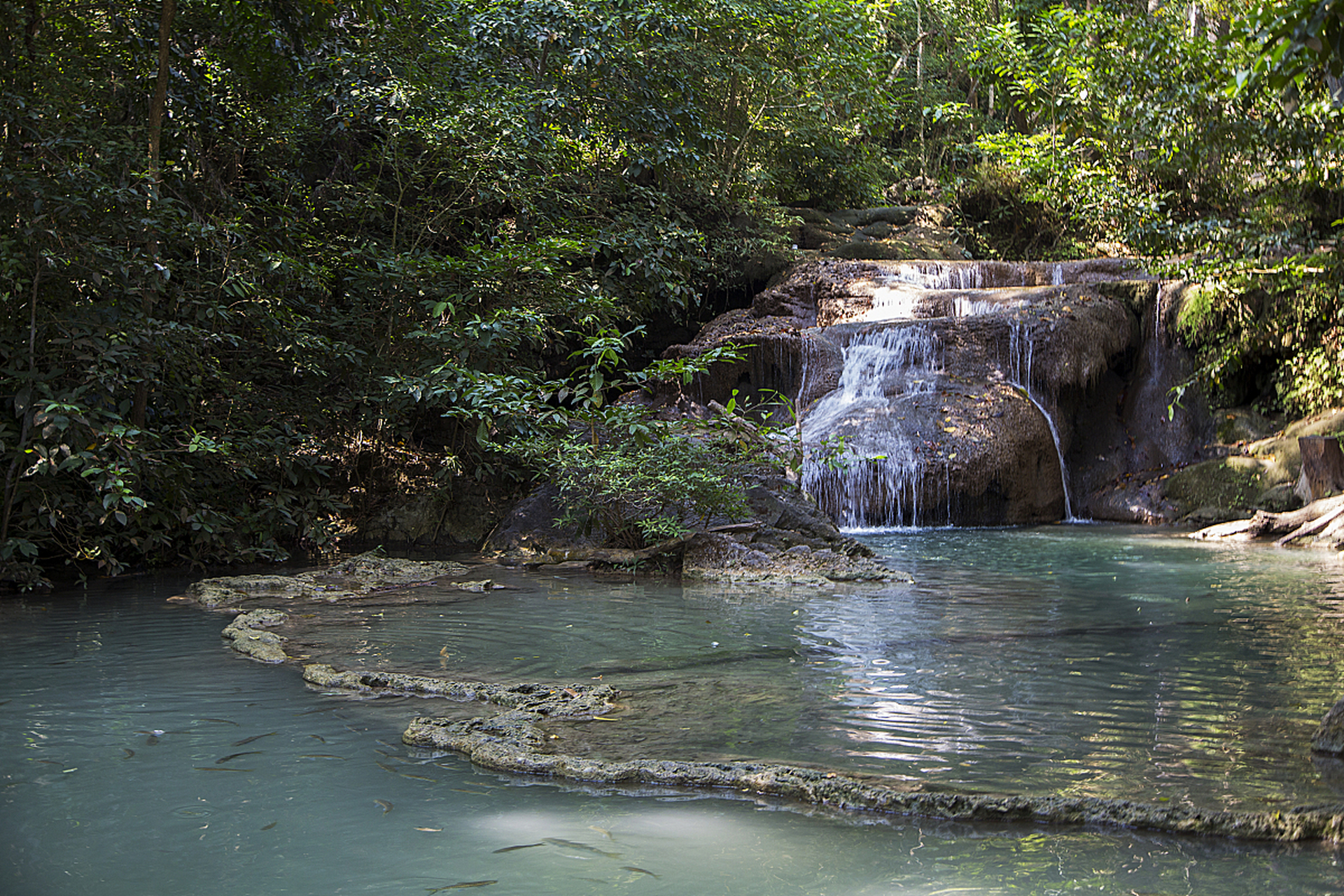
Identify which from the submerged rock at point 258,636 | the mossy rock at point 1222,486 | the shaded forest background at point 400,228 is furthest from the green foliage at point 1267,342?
the submerged rock at point 258,636

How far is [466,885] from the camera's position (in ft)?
8.14

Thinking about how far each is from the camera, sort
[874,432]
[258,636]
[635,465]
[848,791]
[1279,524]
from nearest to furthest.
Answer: [848,791], [258,636], [635,465], [1279,524], [874,432]

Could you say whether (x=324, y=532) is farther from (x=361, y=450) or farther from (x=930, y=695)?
(x=930, y=695)

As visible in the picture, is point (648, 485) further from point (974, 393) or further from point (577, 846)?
point (974, 393)

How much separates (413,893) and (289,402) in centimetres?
772

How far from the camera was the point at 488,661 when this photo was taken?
16.9 feet

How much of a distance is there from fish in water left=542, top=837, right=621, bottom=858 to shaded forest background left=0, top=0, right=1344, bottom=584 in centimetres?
303

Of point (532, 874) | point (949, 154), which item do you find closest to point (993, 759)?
point (532, 874)

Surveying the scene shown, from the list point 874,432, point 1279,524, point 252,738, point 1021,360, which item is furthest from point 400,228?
point 1279,524

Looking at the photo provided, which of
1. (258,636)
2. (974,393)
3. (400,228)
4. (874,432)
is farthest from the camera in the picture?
(974,393)

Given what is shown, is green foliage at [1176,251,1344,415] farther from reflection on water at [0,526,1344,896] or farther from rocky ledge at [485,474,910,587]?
reflection on water at [0,526,1344,896]

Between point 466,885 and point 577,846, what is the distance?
1.14 ft

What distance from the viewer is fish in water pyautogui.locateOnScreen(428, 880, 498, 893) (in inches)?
97.0

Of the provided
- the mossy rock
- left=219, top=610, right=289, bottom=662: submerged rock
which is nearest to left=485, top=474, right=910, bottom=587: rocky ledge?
left=219, top=610, right=289, bottom=662: submerged rock
